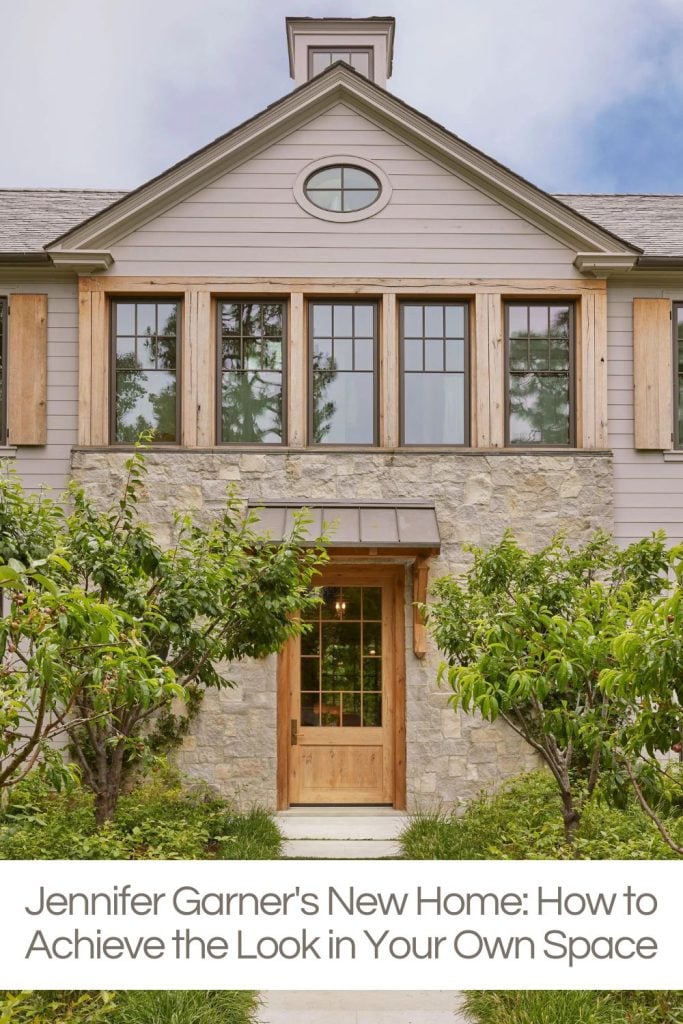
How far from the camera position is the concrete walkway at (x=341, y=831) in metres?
7.39

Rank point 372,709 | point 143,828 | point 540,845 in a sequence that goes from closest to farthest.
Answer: point 540,845 < point 143,828 < point 372,709

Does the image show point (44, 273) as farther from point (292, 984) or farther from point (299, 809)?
point (292, 984)

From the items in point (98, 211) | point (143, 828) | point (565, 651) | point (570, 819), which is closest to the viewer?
point (565, 651)

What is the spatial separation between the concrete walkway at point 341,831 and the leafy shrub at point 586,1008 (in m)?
2.85

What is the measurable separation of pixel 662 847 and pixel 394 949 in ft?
8.86

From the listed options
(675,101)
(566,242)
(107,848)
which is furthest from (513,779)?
(675,101)

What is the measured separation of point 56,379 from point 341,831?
16.9 ft

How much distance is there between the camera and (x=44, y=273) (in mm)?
8891

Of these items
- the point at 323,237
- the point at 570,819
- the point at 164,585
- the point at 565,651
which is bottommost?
the point at 570,819

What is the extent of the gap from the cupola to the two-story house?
2.32m

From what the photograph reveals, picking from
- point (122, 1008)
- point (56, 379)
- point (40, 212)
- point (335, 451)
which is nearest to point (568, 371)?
point (335, 451)

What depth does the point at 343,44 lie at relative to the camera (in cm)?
1101

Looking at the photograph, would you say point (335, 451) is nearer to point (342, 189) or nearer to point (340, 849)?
point (342, 189)

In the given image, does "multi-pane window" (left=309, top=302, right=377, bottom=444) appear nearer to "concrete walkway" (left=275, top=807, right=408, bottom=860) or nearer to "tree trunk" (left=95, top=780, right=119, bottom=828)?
"concrete walkway" (left=275, top=807, right=408, bottom=860)
